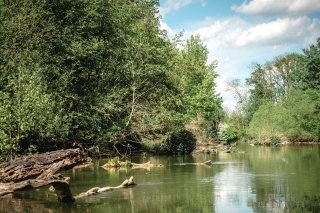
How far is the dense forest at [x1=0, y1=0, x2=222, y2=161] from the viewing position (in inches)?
850

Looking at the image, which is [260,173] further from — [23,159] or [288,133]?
[288,133]

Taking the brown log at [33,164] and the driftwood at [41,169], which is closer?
the driftwood at [41,169]

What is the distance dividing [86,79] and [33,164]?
16457 mm

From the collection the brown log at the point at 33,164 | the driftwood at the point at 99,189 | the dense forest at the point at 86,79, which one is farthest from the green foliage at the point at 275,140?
the brown log at the point at 33,164

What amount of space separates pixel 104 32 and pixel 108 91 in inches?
169

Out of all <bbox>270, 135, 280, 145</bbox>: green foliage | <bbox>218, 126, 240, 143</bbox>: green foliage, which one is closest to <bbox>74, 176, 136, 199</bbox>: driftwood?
<bbox>218, 126, 240, 143</bbox>: green foliage

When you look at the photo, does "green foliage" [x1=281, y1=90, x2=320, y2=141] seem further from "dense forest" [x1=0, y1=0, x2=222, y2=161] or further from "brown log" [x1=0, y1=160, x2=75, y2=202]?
"brown log" [x1=0, y1=160, x2=75, y2=202]

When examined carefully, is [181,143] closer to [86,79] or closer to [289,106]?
[86,79]

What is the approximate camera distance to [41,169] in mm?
14906

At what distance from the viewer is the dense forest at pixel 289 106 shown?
216ft

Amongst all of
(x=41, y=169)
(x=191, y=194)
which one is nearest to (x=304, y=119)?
(x=191, y=194)

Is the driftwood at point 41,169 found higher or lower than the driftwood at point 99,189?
higher

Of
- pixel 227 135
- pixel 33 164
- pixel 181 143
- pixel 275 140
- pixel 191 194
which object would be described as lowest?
pixel 191 194

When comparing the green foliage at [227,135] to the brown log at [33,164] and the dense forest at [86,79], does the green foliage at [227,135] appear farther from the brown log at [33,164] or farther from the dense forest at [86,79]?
the brown log at [33,164]
